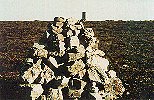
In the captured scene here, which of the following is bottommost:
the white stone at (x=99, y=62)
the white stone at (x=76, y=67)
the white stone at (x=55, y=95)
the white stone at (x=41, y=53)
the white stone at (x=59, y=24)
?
the white stone at (x=55, y=95)

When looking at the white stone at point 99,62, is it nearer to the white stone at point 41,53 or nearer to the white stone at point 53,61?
the white stone at point 53,61

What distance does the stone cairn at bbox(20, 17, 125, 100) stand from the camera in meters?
6.00

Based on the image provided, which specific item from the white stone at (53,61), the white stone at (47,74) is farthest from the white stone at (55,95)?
the white stone at (53,61)

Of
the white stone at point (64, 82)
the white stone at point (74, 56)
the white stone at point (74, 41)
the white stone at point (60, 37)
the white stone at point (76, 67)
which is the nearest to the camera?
the white stone at point (64, 82)

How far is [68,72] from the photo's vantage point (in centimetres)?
616

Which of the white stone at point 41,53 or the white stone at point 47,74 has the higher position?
the white stone at point 41,53

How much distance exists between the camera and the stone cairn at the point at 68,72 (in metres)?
6.00

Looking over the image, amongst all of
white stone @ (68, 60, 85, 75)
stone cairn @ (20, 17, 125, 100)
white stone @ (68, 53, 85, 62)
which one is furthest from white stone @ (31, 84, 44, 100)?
white stone @ (68, 53, 85, 62)

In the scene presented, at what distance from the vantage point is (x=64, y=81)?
6.01 m

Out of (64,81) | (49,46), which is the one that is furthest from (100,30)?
(64,81)

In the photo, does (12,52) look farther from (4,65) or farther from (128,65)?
(128,65)

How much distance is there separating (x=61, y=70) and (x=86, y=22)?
6356 mm

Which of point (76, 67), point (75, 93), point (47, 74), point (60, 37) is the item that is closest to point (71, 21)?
point (60, 37)

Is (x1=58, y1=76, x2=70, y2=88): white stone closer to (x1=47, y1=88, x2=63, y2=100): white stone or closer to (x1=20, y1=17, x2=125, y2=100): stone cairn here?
(x1=20, y1=17, x2=125, y2=100): stone cairn
